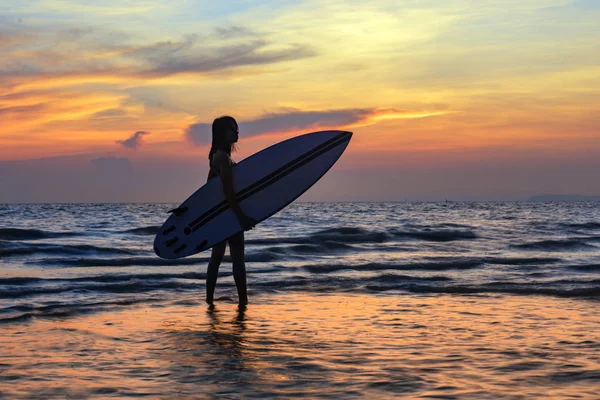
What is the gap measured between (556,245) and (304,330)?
44.8 ft

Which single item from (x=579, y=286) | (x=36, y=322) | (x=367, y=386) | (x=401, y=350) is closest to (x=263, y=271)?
(x=579, y=286)

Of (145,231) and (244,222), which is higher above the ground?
(244,222)

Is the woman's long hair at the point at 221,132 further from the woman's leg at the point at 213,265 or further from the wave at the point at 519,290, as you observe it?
the wave at the point at 519,290

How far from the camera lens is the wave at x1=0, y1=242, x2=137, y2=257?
48.6 feet

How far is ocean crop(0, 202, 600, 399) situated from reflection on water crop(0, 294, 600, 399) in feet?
0.05

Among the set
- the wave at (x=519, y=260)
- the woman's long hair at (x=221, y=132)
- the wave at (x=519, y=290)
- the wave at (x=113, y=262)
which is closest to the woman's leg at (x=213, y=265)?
the woman's long hair at (x=221, y=132)

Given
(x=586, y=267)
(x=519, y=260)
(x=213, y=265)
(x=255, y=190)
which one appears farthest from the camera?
(x=519, y=260)

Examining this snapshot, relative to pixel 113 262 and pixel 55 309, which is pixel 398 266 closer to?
pixel 113 262

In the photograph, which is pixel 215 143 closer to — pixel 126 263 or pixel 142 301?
pixel 142 301

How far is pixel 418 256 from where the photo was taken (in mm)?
14688

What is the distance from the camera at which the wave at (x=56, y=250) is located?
1481cm

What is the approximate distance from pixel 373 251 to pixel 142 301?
882 cm

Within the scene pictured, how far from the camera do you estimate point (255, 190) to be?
26.8 ft

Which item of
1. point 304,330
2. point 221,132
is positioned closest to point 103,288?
point 221,132
